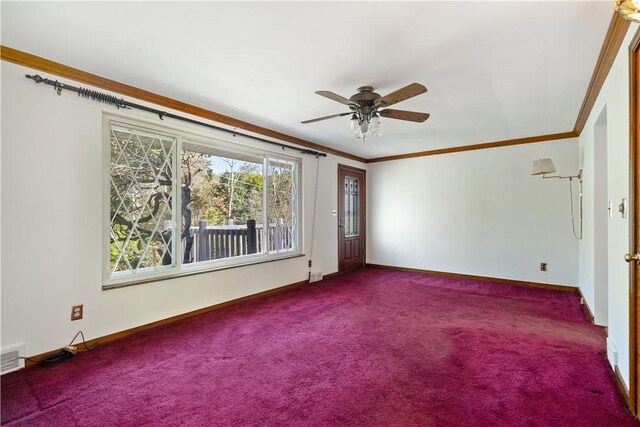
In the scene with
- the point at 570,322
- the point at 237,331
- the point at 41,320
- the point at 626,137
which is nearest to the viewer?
the point at 626,137

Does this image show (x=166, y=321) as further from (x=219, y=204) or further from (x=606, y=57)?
(x=606, y=57)

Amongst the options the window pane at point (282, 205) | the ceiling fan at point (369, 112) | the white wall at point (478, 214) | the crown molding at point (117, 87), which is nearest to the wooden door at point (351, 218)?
the white wall at point (478, 214)

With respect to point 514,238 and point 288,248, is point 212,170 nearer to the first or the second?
point 288,248

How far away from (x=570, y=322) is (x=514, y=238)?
6.33 ft

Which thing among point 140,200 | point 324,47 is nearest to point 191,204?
point 140,200

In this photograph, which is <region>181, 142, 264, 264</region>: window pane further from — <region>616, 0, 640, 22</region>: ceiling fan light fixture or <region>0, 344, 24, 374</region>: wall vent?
<region>616, 0, 640, 22</region>: ceiling fan light fixture

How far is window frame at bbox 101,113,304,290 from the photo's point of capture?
2.76m

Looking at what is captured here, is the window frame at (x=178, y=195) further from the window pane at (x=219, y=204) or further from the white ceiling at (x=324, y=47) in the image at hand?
the white ceiling at (x=324, y=47)

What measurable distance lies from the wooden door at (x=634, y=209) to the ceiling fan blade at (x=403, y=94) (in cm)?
114

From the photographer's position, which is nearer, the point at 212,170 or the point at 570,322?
the point at 570,322

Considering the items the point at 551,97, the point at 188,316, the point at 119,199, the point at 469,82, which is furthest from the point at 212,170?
the point at 551,97

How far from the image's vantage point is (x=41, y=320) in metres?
2.38

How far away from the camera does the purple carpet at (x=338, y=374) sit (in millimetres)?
1777

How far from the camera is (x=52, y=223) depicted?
2455 millimetres
